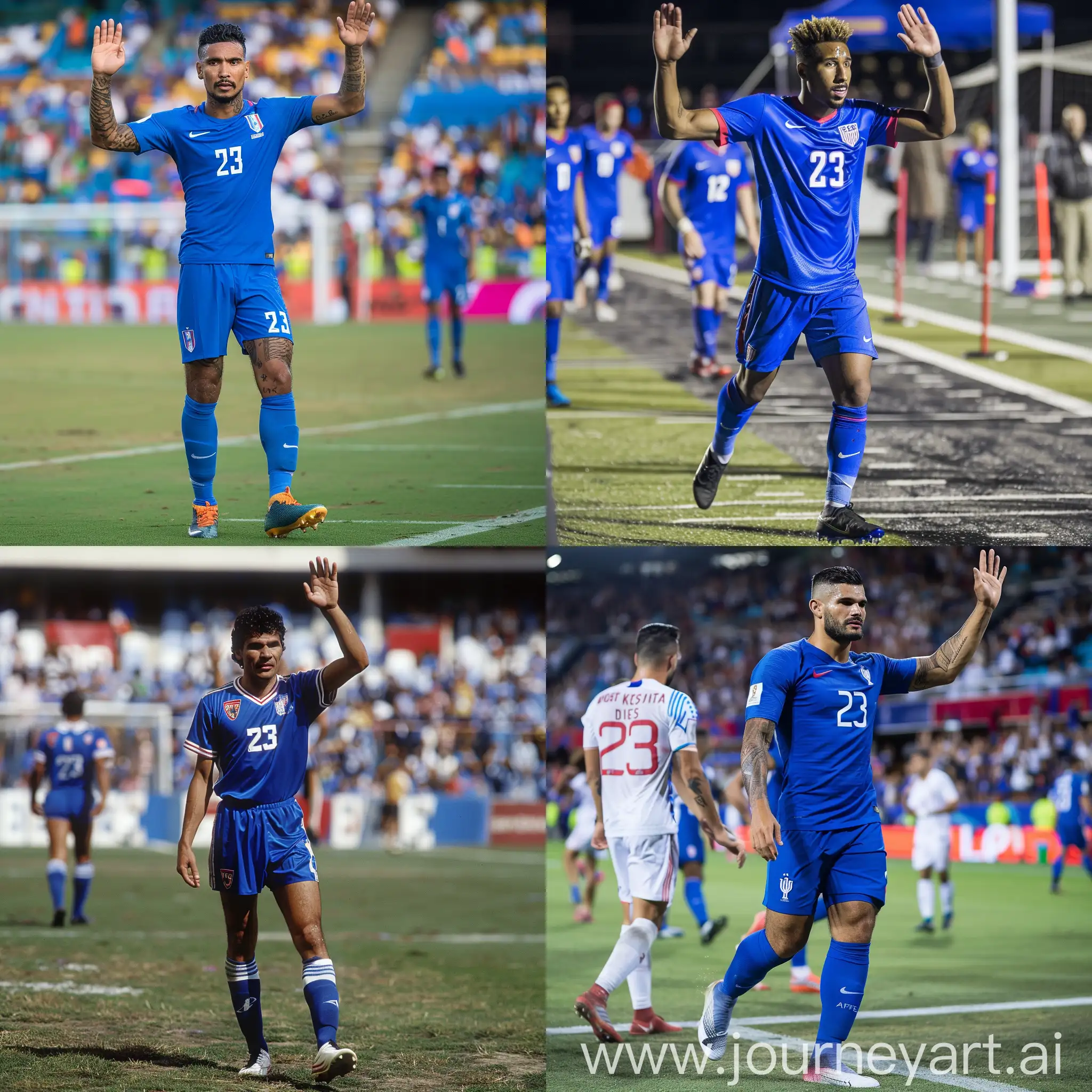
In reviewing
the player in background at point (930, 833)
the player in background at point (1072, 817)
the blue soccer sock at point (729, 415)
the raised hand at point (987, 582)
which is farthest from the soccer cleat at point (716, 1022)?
the player in background at point (1072, 817)

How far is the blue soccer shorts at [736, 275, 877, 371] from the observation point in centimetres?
768

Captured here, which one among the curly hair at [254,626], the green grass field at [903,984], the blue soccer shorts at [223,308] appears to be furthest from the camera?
the blue soccer shorts at [223,308]

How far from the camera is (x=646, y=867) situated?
728 cm

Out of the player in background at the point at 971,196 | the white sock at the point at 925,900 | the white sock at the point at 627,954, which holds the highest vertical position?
the player in background at the point at 971,196

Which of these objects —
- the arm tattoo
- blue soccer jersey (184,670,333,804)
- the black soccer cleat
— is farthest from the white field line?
blue soccer jersey (184,670,333,804)

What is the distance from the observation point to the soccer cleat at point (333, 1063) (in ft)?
18.6

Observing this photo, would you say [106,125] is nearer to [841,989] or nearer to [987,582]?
[987,582]

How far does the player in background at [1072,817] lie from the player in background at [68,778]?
9670mm

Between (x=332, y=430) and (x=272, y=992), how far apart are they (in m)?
5.66

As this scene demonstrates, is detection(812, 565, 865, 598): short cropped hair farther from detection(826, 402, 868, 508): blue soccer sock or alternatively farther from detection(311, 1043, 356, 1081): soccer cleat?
detection(311, 1043, 356, 1081): soccer cleat

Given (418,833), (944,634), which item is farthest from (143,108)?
(944,634)

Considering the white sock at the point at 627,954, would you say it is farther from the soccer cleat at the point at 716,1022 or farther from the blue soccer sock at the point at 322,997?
the blue soccer sock at the point at 322,997

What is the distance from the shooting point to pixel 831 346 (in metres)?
7.75

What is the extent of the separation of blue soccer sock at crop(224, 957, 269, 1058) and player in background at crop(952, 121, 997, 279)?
14755 millimetres
